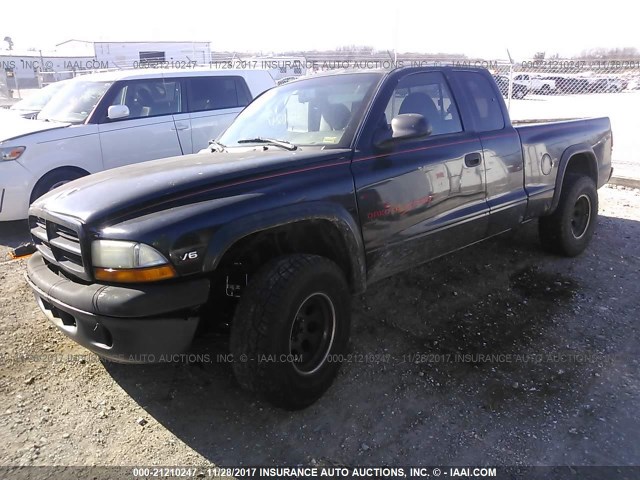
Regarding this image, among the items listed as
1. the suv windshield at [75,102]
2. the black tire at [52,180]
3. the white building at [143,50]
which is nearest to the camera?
the black tire at [52,180]

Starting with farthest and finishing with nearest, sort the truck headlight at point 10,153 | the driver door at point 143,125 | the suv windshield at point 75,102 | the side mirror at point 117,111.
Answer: the suv windshield at point 75,102 < the driver door at point 143,125 < the side mirror at point 117,111 < the truck headlight at point 10,153

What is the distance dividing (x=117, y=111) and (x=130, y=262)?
451cm

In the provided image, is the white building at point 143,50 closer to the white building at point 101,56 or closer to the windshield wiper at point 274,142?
the white building at point 101,56

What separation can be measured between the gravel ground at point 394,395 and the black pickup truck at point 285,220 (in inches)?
13.6

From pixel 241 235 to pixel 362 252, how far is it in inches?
35.1

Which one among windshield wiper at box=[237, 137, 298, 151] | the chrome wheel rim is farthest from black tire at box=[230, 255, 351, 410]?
the chrome wheel rim

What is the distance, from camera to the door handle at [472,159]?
3.88 metres

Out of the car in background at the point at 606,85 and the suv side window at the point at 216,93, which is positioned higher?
the suv side window at the point at 216,93

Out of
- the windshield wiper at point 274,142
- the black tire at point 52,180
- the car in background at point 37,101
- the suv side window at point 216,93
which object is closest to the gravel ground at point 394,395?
the windshield wiper at point 274,142

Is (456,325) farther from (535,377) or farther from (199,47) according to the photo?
(199,47)

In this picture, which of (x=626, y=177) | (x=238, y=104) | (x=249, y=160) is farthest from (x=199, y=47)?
(x=249, y=160)

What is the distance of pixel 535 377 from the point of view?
3.24 metres

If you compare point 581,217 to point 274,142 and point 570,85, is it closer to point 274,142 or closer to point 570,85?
point 274,142

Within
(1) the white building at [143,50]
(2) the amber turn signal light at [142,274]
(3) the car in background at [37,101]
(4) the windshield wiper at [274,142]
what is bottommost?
(2) the amber turn signal light at [142,274]
